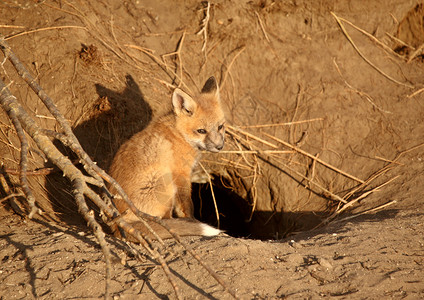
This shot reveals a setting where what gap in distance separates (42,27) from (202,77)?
2.45 meters

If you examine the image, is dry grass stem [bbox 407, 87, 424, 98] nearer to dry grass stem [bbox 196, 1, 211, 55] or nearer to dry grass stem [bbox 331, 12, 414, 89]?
dry grass stem [bbox 331, 12, 414, 89]

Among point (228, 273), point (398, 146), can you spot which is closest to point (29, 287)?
point (228, 273)

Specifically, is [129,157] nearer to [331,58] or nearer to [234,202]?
[234,202]

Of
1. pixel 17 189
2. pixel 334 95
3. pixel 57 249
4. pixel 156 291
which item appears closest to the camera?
pixel 156 291

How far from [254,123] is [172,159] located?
1992 millimetres

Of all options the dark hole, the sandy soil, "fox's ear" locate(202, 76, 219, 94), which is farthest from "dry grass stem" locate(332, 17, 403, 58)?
the dark hole

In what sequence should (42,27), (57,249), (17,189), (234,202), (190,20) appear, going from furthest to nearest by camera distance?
(234,202), (190,20), (42,27), (17,189), (57,249)

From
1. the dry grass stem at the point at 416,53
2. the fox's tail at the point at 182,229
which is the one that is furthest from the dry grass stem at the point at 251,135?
the dry grass stem at the point at 416,53

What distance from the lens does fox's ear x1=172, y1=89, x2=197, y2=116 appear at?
4.47 meters

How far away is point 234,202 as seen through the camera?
6727 millimetres

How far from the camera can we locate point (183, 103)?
4.58 metres

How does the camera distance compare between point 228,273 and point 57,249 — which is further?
point 57,249

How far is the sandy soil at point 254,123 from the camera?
2.93m

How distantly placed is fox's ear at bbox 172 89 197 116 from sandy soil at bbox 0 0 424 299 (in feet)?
3.79
